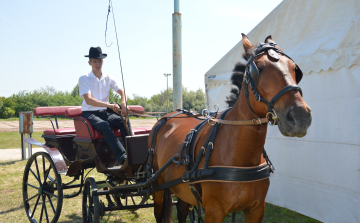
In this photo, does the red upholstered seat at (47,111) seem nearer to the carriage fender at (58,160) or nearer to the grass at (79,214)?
the carriage fender at (58,160)

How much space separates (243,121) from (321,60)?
2329 millimetres

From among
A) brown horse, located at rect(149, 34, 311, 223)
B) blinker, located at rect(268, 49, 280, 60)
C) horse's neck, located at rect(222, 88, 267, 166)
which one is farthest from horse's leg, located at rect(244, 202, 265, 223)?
blinker, located at rect(268, 49, 280, 60)

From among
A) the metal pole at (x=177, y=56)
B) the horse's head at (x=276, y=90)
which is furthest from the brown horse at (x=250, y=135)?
the metal pole at (x=177, y=56)

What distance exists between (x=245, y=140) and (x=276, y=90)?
472 mm

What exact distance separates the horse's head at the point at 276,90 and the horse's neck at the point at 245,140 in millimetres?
116

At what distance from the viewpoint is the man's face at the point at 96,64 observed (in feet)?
13.4

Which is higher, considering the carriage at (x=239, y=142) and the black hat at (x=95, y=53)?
the black hat at (x=95, y=53)

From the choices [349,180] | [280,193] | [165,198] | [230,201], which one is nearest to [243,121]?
[230,201]

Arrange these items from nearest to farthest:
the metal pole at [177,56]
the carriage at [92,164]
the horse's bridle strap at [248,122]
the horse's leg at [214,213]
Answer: the horse's bridle strap at [248,122], the horse's leg at [214,213], the carriage at [92,164], the metal pole at [177,56]

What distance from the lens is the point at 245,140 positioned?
80.5 inches

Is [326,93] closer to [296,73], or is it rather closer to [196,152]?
[296,73]

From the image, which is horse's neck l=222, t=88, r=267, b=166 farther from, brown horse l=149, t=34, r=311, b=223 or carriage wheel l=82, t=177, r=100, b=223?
carriage wheel l=82, t=177, r=100, b=223

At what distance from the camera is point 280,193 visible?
459cm

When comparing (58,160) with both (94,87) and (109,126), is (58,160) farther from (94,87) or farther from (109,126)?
(94,87)
